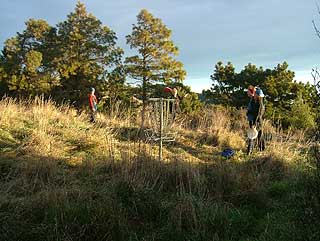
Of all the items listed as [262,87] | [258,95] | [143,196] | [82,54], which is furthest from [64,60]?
[143,196]

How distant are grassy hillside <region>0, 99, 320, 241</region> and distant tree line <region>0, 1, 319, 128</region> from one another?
18.0 m

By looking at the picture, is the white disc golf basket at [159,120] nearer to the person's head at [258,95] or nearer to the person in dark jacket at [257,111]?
the person in dark jacket at [257,111]

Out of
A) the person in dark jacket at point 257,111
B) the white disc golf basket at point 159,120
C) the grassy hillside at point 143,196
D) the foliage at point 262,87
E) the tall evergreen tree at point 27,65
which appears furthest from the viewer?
the tall evergreen tree at point 27,65

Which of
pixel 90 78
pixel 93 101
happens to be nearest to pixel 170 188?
pixel 93 101

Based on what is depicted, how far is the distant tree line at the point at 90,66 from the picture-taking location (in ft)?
83.2

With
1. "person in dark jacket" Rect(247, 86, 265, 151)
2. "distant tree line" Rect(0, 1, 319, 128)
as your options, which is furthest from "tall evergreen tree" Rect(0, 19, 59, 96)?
"person in dark jacket" Rect(247, 86, 265, 151)

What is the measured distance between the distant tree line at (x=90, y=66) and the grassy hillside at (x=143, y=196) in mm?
18001

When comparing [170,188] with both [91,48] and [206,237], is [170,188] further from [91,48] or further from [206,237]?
[91,48]

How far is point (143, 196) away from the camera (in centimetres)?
441

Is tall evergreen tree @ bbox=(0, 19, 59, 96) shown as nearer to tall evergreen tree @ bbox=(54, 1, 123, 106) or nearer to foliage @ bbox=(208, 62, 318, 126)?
tall evergreen tree @ bbox=(54, 1, 123, 106)

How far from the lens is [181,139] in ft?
34.7

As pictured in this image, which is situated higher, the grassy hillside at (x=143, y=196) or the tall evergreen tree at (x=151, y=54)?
the tall evergreen tree at (x=151, y=54)

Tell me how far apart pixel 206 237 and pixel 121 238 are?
0.88 metres

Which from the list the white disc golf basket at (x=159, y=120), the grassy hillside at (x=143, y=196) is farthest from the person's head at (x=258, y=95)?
the white disc golf basket at (x=159, y=120)
